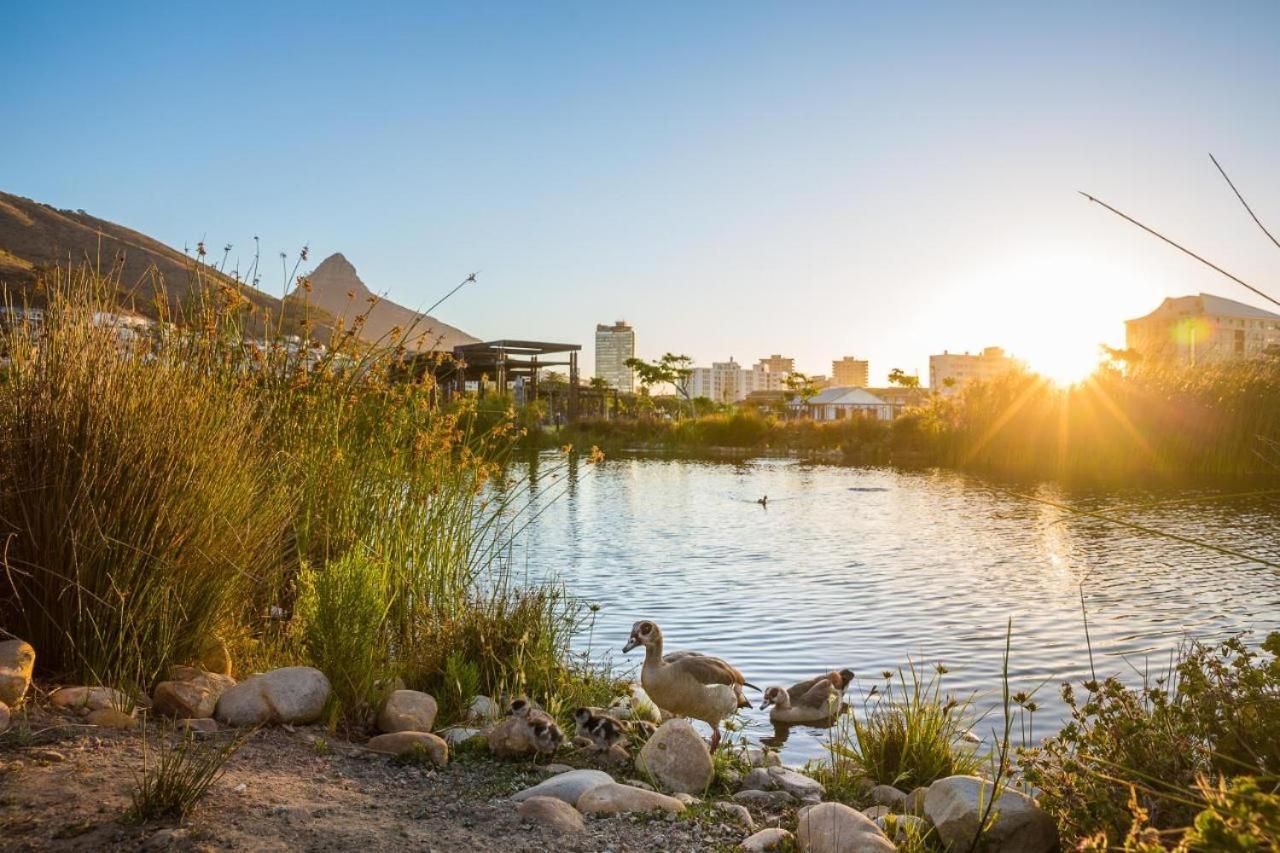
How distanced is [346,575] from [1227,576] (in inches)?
425

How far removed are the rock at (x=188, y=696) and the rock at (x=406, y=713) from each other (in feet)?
2.34

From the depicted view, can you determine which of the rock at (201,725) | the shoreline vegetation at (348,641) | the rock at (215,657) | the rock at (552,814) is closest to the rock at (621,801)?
the shoreline vegetation at (348,641)

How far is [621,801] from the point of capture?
12.3ft

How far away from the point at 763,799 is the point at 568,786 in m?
0.97

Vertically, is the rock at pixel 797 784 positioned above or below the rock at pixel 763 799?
below

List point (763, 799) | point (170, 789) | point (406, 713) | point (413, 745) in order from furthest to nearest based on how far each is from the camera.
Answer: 1. point (406, 713)
2. point (763, 799)
3. point (413, 745)
4. point (170, 789)

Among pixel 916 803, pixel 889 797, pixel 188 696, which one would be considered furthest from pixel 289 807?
pixel 889 797

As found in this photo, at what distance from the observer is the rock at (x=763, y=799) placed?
13.9ft

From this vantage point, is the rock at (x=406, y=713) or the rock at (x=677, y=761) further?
the rock at (x=406, y=713)

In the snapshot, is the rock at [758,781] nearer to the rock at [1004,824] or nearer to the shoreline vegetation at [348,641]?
the shoreline vegetation at [348,641]

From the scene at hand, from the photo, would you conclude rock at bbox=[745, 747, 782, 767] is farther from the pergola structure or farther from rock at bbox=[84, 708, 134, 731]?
the pergola structure

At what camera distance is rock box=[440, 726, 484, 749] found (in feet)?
14.8

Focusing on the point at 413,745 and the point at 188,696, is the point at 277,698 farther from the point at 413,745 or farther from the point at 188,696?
the point at 413,745

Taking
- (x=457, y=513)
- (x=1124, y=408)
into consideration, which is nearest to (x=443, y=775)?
(x=457, y=513)
